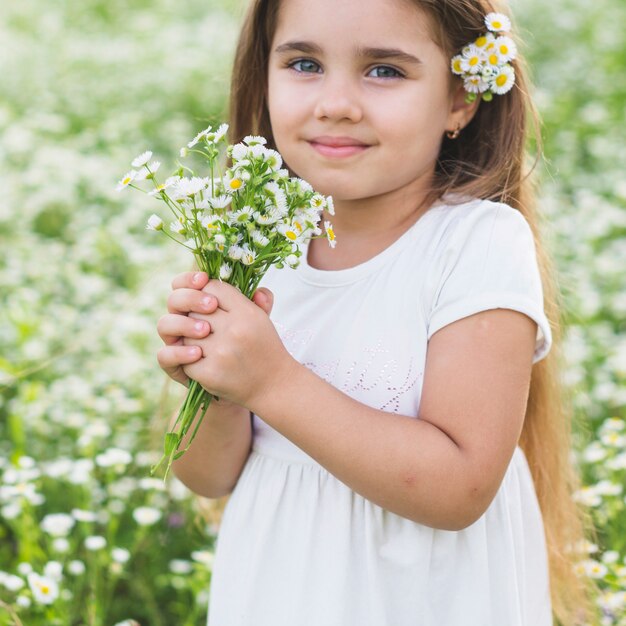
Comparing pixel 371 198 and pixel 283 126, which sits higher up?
pixel 283 126

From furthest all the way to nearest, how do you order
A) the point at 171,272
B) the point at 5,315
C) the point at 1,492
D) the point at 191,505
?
the point at 171,272 < the point at 5,315 < the point at 191,505 < the point at 1,492

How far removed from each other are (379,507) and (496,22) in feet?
2.78

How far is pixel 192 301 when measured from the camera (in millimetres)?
1413

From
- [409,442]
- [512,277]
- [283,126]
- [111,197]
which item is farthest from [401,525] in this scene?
[111,197]

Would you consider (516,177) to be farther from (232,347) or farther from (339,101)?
(232,347)

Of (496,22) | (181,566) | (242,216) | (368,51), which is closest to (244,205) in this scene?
(242,216)

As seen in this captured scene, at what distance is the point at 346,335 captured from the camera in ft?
5.49

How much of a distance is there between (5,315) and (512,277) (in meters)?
2.22

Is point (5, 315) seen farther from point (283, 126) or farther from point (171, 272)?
point (283, 126)

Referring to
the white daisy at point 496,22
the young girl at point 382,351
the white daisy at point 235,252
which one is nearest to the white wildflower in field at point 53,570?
the young girl at point 382,351

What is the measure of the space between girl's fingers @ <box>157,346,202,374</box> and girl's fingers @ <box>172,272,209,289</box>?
9 cm

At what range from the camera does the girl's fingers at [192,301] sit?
140cm

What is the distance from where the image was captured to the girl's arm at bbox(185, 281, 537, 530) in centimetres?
142

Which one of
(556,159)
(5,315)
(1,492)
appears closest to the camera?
(1,492)
